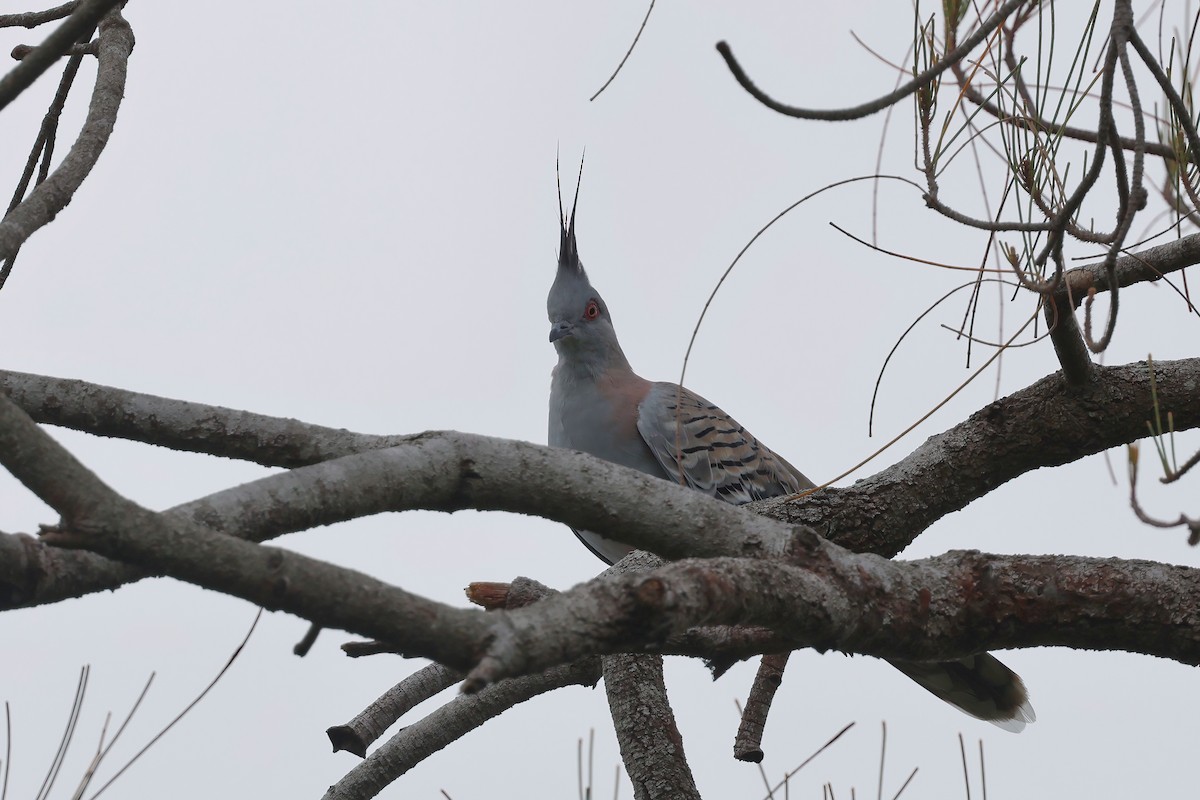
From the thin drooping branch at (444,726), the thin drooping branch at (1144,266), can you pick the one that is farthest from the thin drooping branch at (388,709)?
the thin drooping branch at (1144,266)

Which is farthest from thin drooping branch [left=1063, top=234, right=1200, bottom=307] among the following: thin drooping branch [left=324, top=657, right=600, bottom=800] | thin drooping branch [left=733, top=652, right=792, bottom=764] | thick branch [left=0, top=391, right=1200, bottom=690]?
thin drooping branch [left=324, top=657, right=600, bottom=800]

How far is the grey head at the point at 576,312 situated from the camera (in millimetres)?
5930

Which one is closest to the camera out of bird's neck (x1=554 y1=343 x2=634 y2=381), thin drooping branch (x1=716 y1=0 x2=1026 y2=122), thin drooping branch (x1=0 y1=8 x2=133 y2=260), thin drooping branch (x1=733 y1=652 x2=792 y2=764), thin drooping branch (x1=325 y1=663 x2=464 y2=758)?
thin drooping branch (x1=716 y1=0 x2=1026 y2=122)

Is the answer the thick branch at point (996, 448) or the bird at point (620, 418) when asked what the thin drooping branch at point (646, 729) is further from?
the bird at point (620, 418)

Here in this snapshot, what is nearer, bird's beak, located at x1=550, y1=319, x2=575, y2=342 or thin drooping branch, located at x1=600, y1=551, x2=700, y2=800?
thin drooping branch, located at x1=600, y1=551, x2=700, y2=800

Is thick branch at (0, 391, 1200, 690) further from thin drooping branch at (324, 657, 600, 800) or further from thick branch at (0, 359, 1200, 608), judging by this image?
thin drooping branch at (324, 657, 600, 800)

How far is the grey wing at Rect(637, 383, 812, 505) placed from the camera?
5.66 m

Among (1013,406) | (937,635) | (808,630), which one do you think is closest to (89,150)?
(808,630)

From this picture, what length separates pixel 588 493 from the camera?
2266 millimetres

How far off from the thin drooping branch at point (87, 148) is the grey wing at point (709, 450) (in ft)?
9.71

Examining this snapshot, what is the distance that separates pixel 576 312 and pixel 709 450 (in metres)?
0.96

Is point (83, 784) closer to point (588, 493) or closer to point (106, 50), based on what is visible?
point (588, 493)

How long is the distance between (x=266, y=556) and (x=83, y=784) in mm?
1670

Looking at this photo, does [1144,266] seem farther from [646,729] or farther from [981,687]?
[646,729]
